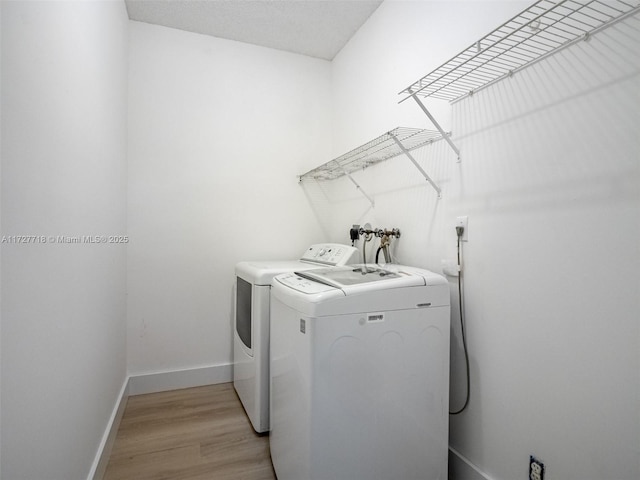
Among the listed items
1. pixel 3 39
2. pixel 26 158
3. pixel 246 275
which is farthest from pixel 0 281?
pixel 246 275

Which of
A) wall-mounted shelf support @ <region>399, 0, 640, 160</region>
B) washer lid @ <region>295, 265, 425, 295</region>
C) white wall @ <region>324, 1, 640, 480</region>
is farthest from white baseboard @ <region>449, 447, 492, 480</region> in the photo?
wall-mounted shelf support @ <region>399, 0, 640, 160</region>

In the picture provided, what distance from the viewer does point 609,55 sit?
0.99 meters

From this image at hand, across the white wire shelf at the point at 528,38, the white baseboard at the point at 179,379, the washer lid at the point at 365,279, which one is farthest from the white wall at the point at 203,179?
the white wire shelf at the point at 528,38

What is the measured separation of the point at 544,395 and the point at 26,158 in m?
1.73

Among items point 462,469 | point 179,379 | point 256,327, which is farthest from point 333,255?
point 179,379

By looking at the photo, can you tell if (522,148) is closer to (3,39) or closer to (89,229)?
(3,39)

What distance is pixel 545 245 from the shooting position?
117cm

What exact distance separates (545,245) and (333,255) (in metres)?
1.27

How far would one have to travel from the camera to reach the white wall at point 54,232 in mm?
791

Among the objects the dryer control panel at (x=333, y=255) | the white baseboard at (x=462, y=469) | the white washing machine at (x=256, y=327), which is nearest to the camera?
the white baseboard at (x=462, y=469)

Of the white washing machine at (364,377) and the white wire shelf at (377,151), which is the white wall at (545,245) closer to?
the white wire shelf at (377,151)

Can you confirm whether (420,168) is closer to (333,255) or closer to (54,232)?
(333,255)

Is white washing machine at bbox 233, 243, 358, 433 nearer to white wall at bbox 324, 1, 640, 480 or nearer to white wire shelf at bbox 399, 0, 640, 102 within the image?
white wall at bbox 324, 1, 640, 480

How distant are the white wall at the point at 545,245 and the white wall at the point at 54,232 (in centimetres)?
151
